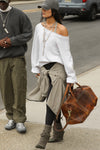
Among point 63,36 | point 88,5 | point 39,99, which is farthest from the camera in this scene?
point 88,5

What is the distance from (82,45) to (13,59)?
720 centimetres

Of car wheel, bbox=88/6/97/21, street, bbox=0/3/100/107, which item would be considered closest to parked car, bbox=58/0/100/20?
car wheel, bbox=88/6/97/21

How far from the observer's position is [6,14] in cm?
455

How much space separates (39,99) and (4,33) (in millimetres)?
1012

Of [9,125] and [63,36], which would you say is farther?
[9,125]

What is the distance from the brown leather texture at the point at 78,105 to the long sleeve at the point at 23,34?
1009mm

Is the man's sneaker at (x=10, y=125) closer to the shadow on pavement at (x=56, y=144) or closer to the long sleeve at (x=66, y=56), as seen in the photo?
the shadow on pavement at (x=56, y=144)

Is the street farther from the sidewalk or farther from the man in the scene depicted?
the man

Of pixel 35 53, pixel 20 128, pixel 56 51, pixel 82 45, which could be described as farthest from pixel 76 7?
pixel 56 51

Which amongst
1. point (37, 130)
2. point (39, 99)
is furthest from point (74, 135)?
point (39, 99)

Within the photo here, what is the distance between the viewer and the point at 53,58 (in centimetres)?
400

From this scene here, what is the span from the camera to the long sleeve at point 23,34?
4523 mm

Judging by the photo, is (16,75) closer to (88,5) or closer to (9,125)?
(9,125)

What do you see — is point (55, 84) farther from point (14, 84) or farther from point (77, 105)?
point (14, 84)
